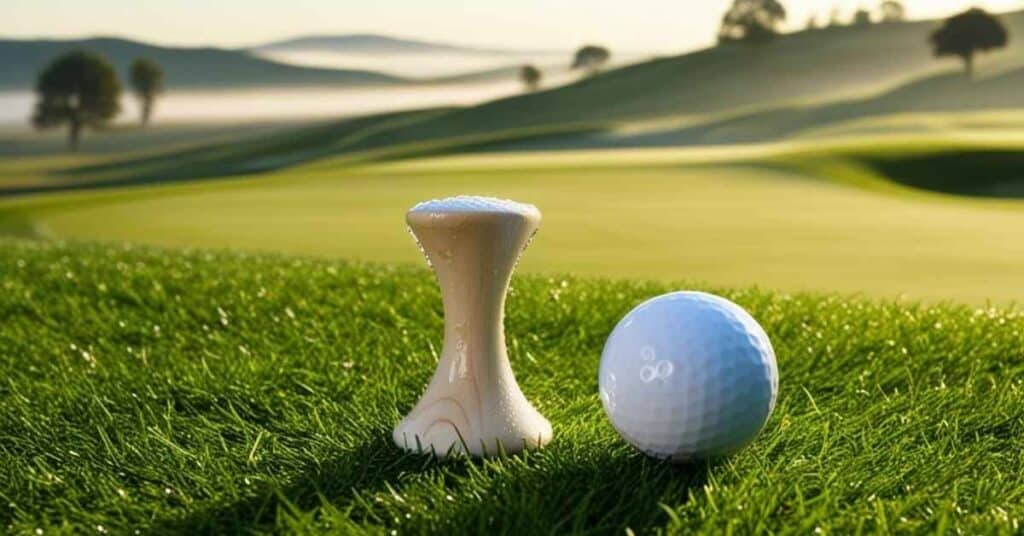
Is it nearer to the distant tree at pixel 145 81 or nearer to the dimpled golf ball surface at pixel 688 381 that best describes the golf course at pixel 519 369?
the dimpled golf ball surface at pixel 688 381

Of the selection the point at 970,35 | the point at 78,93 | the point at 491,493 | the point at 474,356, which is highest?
the point at 970,35

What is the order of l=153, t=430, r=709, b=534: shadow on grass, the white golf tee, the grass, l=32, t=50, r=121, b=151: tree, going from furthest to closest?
l=32, t=50, r=121, b=151: tree
the white golf tee
the grass
l=153, t=430, r=709, b=534: shadow on grass

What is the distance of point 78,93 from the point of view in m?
55.4

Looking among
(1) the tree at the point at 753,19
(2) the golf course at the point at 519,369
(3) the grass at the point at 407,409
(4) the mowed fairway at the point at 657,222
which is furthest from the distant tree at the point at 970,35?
(3) the grass at the point at 407,409

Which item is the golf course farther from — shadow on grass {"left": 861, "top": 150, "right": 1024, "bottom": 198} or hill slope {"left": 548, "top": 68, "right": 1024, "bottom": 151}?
hill slope {"left": 548, "top": 68, "right": 1024, "bottom": 151}

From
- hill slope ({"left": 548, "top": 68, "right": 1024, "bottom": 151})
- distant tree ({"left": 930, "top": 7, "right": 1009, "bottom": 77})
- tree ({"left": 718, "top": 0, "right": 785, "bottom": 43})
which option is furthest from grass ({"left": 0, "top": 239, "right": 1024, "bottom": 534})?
tree ({"left": 718, "top": 0, "right": 785, "bottom": 43})

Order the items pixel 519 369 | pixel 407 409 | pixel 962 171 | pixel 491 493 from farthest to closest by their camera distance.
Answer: pixel 962 171
pixel 519 369
pixel 407 409
pixel 491 493

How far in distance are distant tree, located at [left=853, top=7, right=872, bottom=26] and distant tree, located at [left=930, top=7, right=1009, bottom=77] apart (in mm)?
7888

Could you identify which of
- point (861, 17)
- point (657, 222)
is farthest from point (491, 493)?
point (861, 17)

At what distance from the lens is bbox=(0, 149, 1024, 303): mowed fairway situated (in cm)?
884

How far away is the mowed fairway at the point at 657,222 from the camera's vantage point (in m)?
8.84

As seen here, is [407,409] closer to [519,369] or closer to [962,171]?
[519,369]

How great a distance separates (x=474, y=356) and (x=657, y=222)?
8.66 m

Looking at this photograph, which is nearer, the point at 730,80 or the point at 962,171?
the point at 962,171
